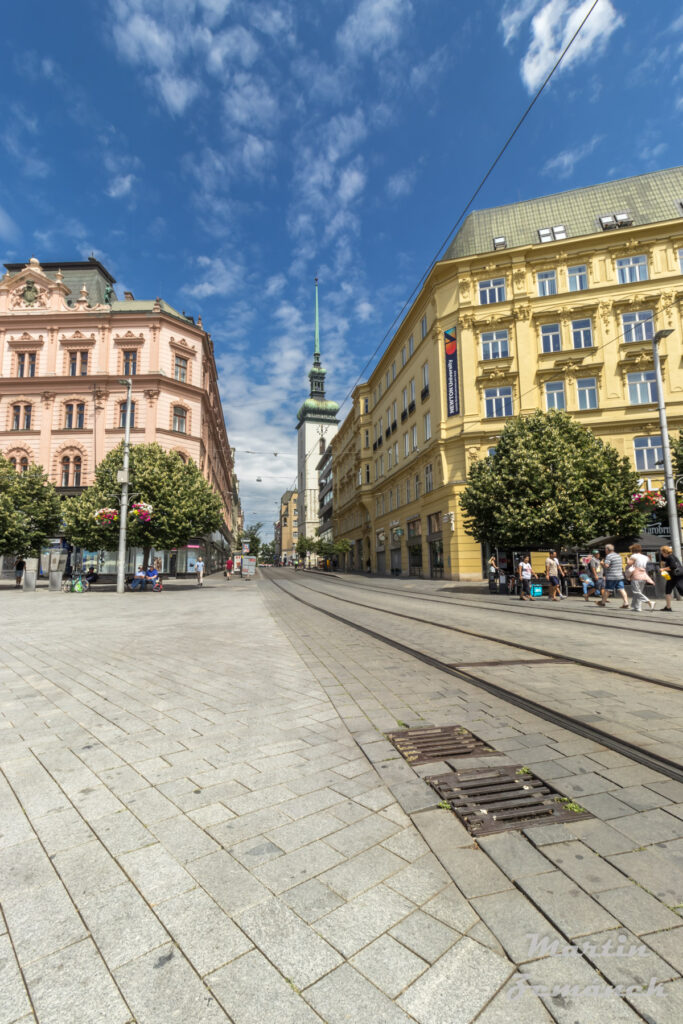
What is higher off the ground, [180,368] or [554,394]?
[180,368]

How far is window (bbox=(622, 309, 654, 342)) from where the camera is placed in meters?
30.2

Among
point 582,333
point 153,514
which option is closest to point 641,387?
point 582,333

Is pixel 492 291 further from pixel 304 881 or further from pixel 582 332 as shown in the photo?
pixel 304 881

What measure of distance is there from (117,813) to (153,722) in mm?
1514

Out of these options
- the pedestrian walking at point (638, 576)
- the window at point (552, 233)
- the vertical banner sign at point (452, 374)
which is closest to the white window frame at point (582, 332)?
the window at point (552, 233)

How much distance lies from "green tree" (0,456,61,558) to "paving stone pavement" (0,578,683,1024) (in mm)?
25770

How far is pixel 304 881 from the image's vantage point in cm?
210

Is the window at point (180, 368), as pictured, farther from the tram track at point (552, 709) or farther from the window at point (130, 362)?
the tram track at point (552, 709)

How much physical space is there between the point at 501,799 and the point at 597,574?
52.3ft

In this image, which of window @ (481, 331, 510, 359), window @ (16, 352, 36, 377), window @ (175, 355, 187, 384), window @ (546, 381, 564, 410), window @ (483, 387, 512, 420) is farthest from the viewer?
window @ (175, 355, 187, 384)

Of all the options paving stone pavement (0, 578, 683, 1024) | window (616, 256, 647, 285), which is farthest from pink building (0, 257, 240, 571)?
paving stone pavement (0, 578, 683, 1024)

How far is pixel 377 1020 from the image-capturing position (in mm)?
1442

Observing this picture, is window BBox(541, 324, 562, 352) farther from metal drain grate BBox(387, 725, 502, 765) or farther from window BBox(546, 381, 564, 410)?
metal drain grate BBox(387, 725, 502, 765)

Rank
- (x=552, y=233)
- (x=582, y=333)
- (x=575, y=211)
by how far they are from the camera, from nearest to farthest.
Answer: (x=582, y=333) < (x=552, y=233) < (x=575, y=211)
